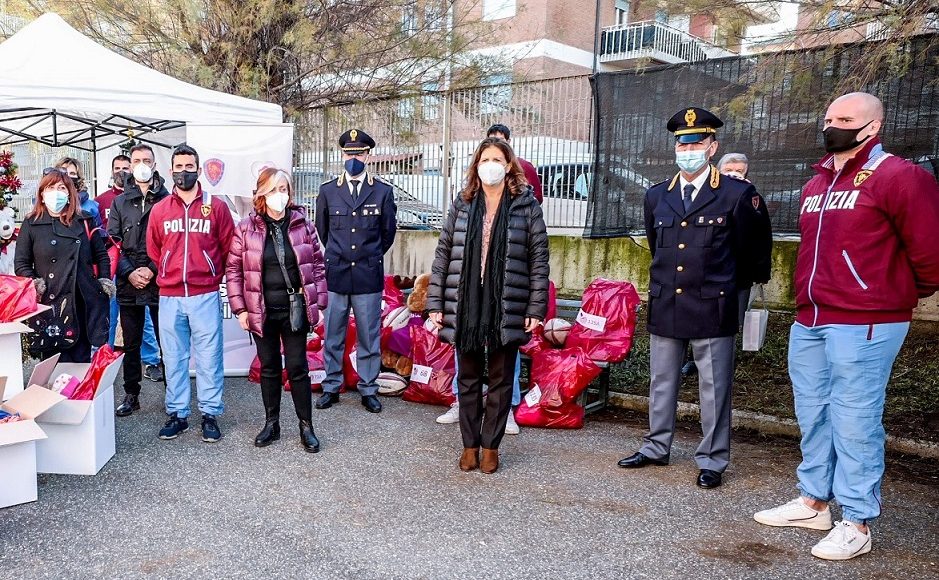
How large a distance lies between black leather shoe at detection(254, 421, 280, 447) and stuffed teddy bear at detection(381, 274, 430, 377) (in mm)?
1572

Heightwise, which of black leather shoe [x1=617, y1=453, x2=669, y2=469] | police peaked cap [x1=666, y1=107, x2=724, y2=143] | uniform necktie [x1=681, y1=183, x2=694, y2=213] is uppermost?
police peaked cap [x1=666, y1=107, x2=724, y2=143]

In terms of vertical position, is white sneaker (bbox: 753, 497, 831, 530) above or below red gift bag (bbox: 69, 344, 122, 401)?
below

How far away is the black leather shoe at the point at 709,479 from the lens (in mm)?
3895

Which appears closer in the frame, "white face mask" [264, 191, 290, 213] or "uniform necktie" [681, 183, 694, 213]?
"uniform necktie" [681, 183, 694, 213]

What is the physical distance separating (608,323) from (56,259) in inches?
149

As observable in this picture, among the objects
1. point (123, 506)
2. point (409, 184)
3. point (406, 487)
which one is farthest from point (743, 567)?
point (409, 184)

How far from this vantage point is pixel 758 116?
651 cm

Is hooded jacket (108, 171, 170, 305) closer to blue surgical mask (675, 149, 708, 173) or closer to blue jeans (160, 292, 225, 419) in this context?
→ blue jeans (160, 292, 225, 419)

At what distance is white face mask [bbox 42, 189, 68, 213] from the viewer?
464cm

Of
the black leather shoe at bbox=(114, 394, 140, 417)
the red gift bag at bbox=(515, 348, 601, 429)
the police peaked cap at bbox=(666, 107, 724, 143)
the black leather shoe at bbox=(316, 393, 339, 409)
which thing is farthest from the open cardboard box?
the police peaked cap at bbox=(666, 107, 724, 143)

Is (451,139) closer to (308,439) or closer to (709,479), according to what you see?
(308,439)

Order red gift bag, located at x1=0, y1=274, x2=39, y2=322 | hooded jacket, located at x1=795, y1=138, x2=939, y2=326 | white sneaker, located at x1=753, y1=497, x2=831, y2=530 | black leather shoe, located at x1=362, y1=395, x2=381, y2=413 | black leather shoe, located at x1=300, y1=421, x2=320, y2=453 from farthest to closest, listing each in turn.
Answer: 1. black leather shoe, located at x1=362, y1=395, x2=381, y2=413
2. black leather shoe, located at x1=300, y1=421, x2=320, y2=453
3. red gift bag, located at x1=0, y1=274, x2=39, y2=322
4. white sneaker, located at x1=753, y1=497, x2=831, y2=530
5. hooded jacket, located at x1=795, y1=138, x2=939, y2=326

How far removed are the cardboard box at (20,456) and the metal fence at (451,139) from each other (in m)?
5.63

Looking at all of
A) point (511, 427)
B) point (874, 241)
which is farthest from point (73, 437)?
point (874, 241)
